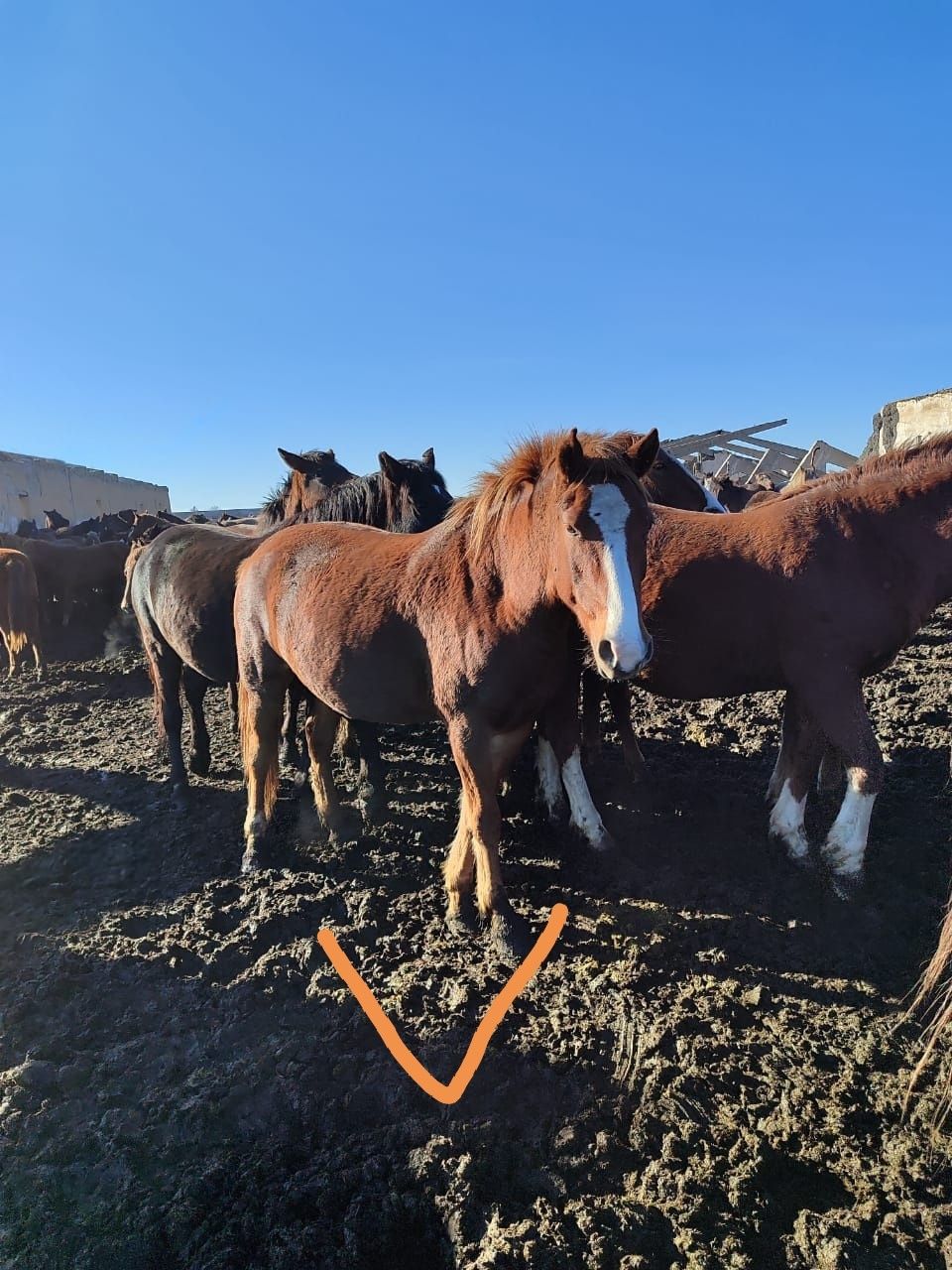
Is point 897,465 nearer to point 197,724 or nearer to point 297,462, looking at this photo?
point 297,462

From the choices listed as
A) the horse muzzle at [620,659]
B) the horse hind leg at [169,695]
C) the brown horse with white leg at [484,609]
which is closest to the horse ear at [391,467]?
the brown horse with white leg at [484,609]

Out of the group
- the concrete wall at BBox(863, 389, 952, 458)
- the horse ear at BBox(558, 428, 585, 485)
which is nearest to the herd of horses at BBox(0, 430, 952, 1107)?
the horse ear at BBox(558, 428, 585, 485)

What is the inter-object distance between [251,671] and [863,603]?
3.39m

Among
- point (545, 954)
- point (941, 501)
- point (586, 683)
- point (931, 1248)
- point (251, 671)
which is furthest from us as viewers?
point (586, 683)

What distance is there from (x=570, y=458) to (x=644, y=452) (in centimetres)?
41

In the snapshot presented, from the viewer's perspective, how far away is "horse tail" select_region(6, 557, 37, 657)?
387 inches

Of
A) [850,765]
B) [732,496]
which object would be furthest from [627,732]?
[732,496]

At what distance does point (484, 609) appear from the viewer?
301 cm

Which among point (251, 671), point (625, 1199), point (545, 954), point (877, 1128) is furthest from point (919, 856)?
point (251, 671)

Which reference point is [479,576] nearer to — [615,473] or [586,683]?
[615,473]

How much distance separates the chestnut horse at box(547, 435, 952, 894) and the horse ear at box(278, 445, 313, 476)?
10.9 ft

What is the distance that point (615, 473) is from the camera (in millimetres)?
2582

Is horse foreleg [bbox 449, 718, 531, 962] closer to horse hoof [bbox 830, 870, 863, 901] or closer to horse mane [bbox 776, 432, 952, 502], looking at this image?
horse hoof [bbox 830, 870, 863, 901]

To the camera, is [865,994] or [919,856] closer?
[865,994]
